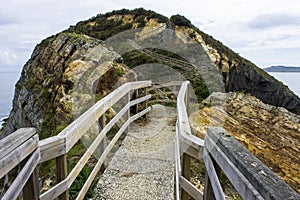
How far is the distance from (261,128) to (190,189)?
12.0ft

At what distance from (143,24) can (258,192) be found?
2600 centimetres

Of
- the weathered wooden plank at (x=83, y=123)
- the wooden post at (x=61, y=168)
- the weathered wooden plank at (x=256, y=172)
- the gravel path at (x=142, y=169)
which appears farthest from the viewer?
Result: the gravel path at (x=142, y=169)

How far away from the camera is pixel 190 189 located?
1.97 meters

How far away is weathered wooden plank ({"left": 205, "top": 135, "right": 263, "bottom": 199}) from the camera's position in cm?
87

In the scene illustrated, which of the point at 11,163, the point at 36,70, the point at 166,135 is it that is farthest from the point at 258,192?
the point at 36,70

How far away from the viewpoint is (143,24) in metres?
25.5

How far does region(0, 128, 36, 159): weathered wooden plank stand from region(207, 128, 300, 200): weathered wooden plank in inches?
40.5

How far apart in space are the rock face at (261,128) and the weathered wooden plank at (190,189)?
270cm

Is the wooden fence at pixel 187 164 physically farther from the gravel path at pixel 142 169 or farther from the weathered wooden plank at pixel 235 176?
the gravel path at pixel 142 169

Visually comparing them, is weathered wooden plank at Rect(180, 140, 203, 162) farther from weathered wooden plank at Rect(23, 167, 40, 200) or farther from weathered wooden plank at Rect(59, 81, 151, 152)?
weathered wooden plank at Rect(23, 167, 40, 200)

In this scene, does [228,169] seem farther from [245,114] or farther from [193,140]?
[245,114]

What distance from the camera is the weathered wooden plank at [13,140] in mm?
1163

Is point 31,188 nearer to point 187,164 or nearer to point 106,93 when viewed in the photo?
point 187,164

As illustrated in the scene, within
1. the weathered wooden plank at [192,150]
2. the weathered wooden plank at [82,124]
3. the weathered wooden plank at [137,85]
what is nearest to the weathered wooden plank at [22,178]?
the weathered wooden plank at [82,124]
